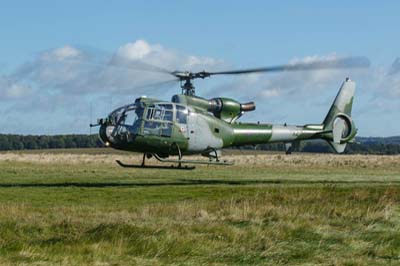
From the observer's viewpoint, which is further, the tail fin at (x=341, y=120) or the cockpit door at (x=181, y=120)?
the tail fin at (x=341, y=120)

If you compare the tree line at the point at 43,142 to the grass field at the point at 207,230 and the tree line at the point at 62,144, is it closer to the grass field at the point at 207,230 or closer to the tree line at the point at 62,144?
the tree line at the point at 62,144

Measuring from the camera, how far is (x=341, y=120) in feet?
137

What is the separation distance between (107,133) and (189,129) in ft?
12.9

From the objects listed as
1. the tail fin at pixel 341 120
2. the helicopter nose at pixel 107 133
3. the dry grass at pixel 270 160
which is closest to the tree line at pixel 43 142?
the dry grass at pixel 270 160

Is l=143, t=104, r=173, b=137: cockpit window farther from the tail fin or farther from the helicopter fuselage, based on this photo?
the tail fin

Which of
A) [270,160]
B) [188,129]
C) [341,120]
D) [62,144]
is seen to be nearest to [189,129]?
[188,129]

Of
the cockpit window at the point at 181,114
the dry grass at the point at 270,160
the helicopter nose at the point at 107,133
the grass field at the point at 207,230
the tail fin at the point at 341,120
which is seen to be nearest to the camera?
the grass field at the point at 207,230

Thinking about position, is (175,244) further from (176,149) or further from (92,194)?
(176,149)

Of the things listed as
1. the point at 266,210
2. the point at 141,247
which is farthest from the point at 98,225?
the point at 266,210

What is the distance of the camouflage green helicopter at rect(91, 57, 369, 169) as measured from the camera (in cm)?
3183

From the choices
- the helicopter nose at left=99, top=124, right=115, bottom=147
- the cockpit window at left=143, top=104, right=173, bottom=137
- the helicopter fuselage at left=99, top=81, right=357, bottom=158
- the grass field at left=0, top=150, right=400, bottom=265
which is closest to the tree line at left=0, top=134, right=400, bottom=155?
the helicopter fuselage at left=99, top=81, right=357, bottom=158

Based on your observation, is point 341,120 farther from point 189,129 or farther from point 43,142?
point 43,142

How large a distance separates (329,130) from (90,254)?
29.0 metres

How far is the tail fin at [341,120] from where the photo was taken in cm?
4069
